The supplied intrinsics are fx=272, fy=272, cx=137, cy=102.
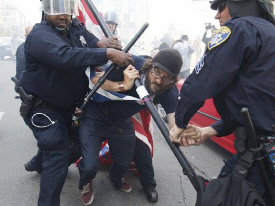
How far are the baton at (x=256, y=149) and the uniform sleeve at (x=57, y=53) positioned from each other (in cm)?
119

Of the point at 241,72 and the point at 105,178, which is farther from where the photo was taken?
the point at 105,178

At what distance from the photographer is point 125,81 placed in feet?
8.04

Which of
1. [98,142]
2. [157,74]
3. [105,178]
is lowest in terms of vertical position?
[105,178]

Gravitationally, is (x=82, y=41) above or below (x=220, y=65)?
below

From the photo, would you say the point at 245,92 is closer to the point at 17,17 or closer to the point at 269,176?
the point at 269,176

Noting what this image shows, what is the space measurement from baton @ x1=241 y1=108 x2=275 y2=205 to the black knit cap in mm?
1129

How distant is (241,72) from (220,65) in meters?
0.14

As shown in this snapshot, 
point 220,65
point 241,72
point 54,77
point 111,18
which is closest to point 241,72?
point 241,72

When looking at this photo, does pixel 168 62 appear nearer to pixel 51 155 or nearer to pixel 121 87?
pixel 121 87

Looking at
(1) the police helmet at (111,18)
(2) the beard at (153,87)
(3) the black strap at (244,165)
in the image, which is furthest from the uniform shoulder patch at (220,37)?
(1) the police helmet at (111,18)

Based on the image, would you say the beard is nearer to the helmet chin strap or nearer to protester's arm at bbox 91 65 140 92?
protester's arm at bbox 91 65 140 92

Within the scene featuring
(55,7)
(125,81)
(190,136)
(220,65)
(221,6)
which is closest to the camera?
(220,65)

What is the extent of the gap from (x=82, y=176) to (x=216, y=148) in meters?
2.68

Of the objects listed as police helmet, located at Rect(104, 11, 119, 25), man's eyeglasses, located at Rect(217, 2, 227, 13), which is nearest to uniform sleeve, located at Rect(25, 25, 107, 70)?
man's eyeglasses, located at Rect(217, 2, 227, 13)
